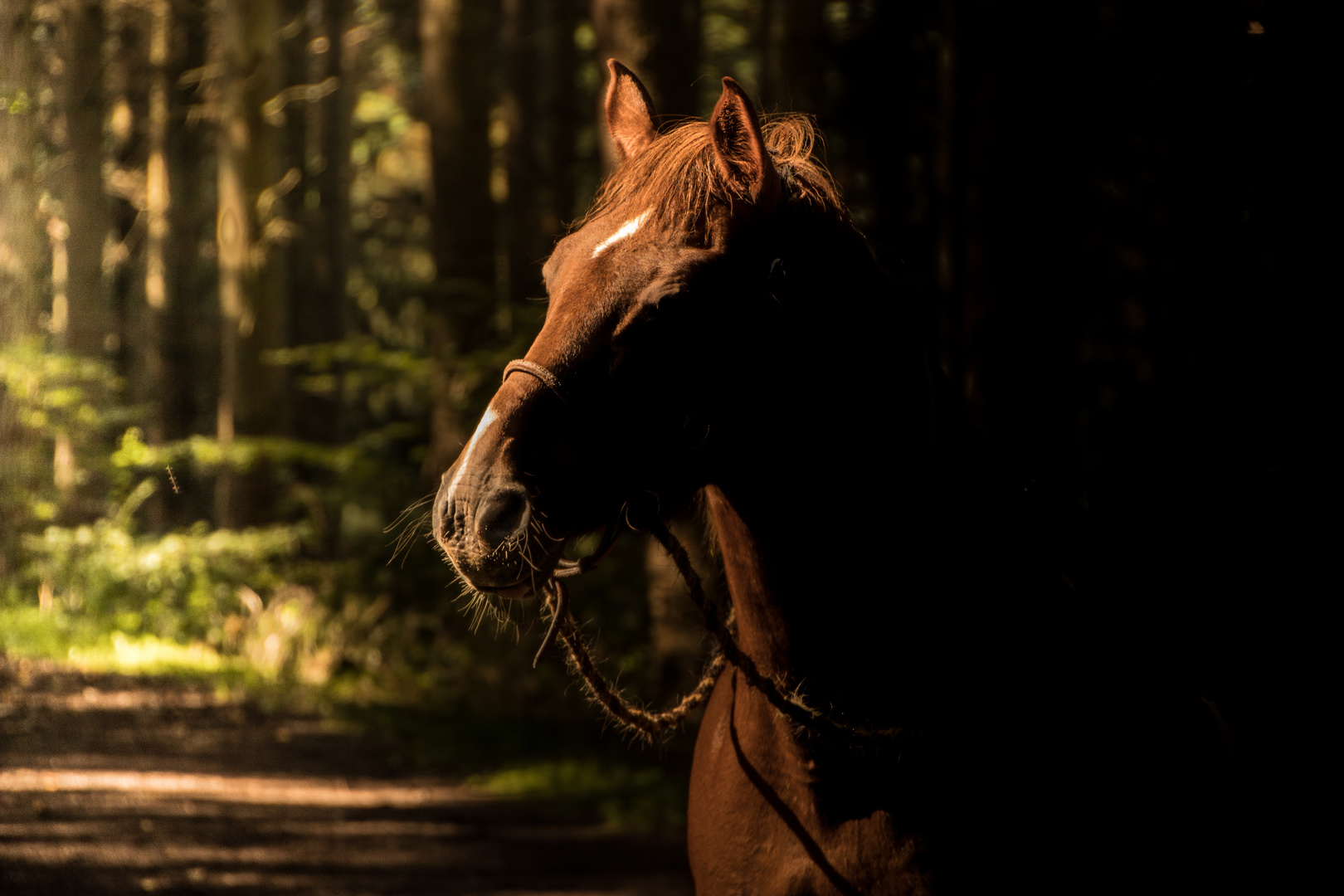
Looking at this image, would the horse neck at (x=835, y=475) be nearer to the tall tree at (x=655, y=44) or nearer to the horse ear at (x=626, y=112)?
the horse ear at (x=626, y=112)

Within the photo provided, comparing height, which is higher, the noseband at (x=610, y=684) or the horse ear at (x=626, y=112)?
the horse ear at (x=626, y=112)

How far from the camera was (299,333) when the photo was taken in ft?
72.1

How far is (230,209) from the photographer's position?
43.3ft

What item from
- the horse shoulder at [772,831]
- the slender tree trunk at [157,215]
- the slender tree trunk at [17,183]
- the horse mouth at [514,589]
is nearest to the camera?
the horse mouth at [514,589]

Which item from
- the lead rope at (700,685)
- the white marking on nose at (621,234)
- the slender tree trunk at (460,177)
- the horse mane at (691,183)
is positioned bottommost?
the lead rope at (700,685)

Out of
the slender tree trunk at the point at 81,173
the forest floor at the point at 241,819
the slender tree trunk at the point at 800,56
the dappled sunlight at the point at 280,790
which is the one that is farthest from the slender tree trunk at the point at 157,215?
the slender tree trunk at the point at 81,173

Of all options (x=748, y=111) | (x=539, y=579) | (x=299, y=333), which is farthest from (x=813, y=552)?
(x=299, y=333)

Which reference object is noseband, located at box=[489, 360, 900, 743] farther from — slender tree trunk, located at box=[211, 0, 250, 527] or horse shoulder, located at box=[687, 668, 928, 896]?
slender tree trunk, located at box=[211, 0, 250, 527]

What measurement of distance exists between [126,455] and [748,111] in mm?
7789

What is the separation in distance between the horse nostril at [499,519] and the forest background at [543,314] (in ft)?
1.92

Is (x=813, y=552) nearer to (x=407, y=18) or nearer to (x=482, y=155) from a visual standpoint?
(x=482, y=155)

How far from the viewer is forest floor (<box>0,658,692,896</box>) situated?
458 cm

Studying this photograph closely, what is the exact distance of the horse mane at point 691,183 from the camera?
207cm

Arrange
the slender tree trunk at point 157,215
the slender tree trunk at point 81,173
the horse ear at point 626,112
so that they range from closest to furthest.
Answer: the horse ear at point 626,112, the slender tree trunk at point 81,173, the slender tree trunk at point 157,215
